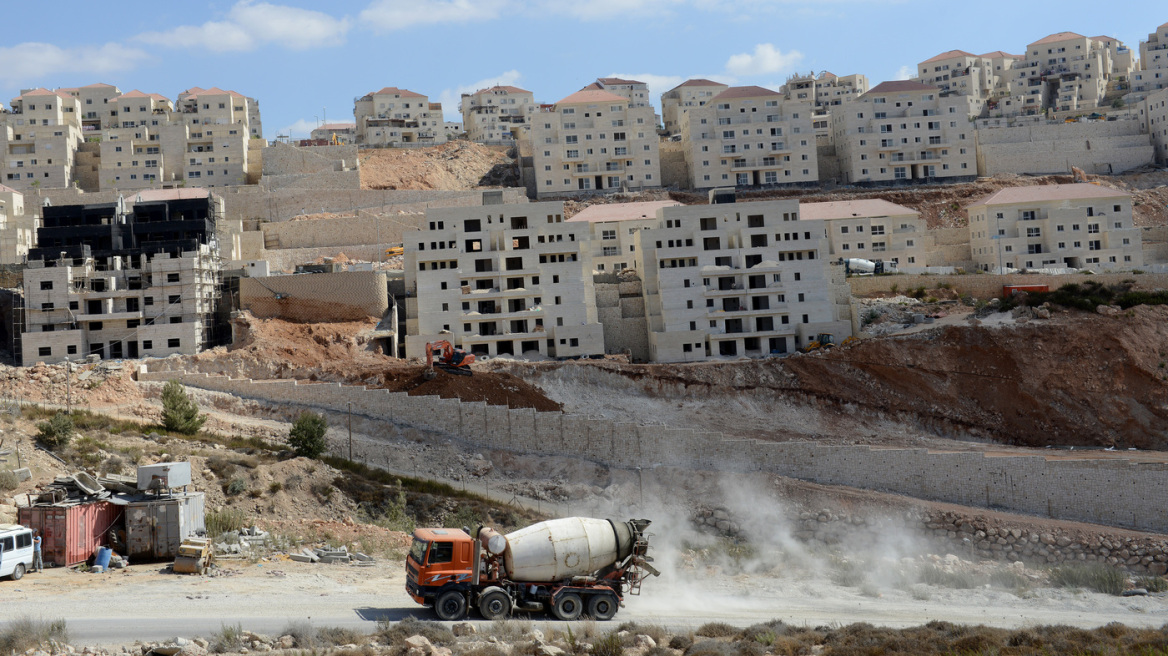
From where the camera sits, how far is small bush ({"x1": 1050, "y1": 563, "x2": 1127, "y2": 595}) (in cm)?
3478

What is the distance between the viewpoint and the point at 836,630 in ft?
80.7

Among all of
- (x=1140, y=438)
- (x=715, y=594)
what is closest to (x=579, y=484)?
(x=715, y=594)

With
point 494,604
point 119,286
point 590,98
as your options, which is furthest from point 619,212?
point 494,604

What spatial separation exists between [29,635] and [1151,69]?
13706 centimetres

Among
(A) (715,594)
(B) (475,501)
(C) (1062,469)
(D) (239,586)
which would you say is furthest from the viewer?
(C) (1062,469)

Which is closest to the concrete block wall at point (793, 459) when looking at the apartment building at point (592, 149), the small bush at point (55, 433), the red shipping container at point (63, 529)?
the small bush at point (55, 433)

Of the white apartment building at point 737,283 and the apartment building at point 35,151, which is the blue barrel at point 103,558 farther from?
the apartment building at point 35,151

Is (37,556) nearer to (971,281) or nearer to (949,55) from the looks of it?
(971,281)

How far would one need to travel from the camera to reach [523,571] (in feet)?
81.2

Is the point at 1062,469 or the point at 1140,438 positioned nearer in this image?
the point at 1062,469

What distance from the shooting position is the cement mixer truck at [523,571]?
2452 cm

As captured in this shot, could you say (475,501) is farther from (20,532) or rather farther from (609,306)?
(609,306)

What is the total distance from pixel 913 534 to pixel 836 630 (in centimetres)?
1774

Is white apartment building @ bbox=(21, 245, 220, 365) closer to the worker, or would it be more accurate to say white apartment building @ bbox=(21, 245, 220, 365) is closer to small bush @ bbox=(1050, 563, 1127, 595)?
the worker
